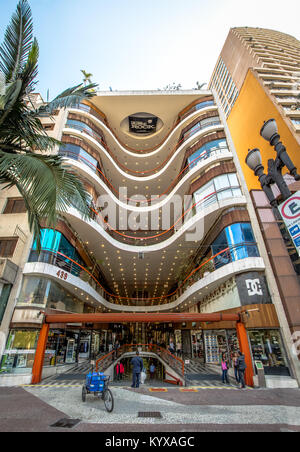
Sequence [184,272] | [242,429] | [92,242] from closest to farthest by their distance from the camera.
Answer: [242,429], [92,242], [184,272]

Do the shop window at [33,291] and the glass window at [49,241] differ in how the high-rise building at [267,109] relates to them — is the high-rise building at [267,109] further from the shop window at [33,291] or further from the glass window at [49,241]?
the shop window at [33,291]

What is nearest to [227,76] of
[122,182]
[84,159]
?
[122,182]

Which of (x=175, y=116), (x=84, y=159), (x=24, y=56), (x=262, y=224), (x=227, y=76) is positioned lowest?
(x=24, y=56)

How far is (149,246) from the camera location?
22.4m

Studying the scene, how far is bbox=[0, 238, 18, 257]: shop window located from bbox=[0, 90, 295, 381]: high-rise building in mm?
76

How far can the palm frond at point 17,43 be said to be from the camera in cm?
448

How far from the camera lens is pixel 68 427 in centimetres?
516

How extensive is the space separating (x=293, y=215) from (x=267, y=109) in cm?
2856

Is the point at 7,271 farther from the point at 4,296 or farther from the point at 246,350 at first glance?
the point at 246,350

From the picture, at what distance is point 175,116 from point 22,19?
31.8 m

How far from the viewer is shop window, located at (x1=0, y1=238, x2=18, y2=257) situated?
1523cm

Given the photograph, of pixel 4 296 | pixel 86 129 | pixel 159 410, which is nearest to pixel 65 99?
pixel 159 410
